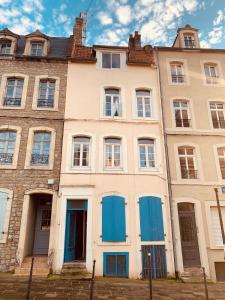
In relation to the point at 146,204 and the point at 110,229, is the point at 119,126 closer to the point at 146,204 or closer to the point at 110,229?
the point at 146,204

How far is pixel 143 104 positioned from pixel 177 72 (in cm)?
301

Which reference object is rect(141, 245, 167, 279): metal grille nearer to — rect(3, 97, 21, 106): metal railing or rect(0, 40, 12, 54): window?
rect(3, 97, 21, 106): metal railing

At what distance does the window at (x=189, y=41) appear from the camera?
1380 centimetres

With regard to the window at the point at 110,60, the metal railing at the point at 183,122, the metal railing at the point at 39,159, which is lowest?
the metal railing at the point at 39,159

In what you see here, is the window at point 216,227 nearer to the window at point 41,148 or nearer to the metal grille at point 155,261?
the metal grille at point 155,261

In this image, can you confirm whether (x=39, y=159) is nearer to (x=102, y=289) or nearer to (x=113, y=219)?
(x=113, y=219)

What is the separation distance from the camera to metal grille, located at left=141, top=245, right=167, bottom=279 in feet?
29.2

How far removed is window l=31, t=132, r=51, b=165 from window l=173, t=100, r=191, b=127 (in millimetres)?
6625

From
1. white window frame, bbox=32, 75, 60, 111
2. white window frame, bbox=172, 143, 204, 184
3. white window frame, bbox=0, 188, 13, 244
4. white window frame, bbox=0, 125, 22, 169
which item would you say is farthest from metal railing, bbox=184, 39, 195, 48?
white window frame, bbox=0, 188, 13, 244

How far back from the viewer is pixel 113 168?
10.4m

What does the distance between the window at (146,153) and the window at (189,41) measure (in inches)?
276

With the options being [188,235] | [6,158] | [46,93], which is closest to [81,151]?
[6,158]

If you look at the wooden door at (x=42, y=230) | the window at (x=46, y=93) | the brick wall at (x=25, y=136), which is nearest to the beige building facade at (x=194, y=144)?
the brick wall at (x=25, y=136)

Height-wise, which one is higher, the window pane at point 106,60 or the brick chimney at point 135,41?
the brick chimney at point 135,41
